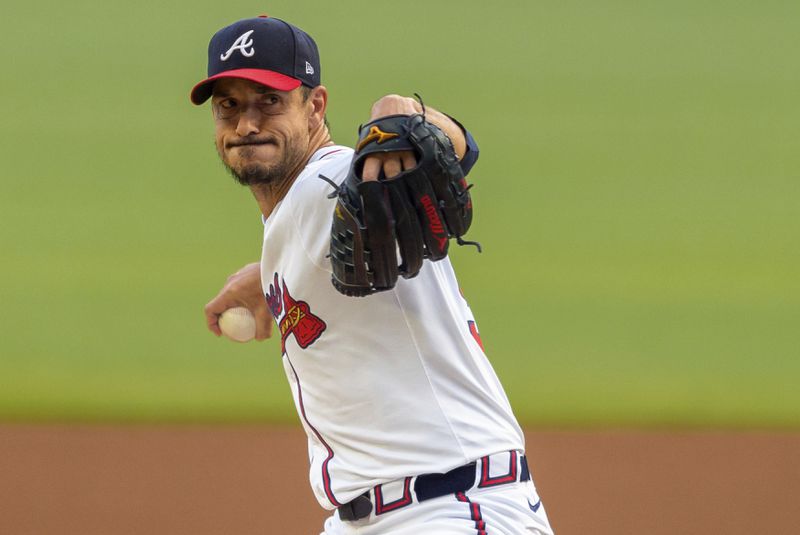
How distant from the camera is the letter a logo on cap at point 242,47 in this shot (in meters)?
1.74

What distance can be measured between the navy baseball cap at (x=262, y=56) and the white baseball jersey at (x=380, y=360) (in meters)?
0.19

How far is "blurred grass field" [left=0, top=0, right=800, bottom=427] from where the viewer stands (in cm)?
482

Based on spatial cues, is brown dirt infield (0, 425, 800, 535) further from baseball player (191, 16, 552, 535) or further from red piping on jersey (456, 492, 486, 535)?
red piping on jersey (456, 492, 486, 535)

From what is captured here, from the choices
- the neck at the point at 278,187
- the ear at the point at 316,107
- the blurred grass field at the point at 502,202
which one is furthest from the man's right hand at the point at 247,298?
the blurred grass field at the point at 502,202

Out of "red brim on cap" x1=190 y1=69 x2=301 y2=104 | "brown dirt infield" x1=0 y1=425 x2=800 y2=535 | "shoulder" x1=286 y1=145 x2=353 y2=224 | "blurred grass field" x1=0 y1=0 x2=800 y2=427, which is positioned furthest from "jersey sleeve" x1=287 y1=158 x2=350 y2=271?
"blurred grass field" x1=0 y1=0 x2=800 y2=427

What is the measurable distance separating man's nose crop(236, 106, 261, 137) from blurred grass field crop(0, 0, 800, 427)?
10.3 ft

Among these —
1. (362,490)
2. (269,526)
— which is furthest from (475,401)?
(269,526)

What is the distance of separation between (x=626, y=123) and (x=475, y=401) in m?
3.87

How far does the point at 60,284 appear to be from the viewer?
15.9 ft

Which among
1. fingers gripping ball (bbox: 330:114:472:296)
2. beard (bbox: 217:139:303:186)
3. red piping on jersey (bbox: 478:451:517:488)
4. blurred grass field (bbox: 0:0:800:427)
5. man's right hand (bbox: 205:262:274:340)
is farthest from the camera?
blurred grass field (bbox: 0:0:800:427)

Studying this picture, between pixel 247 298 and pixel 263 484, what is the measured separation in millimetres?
2278

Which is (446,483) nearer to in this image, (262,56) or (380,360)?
(380,360)

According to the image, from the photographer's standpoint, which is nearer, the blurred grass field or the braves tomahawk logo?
the braves tomahawk logo

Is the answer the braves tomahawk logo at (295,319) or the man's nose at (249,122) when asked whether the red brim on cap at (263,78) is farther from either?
the braves tomahawk logo at (295,319)
